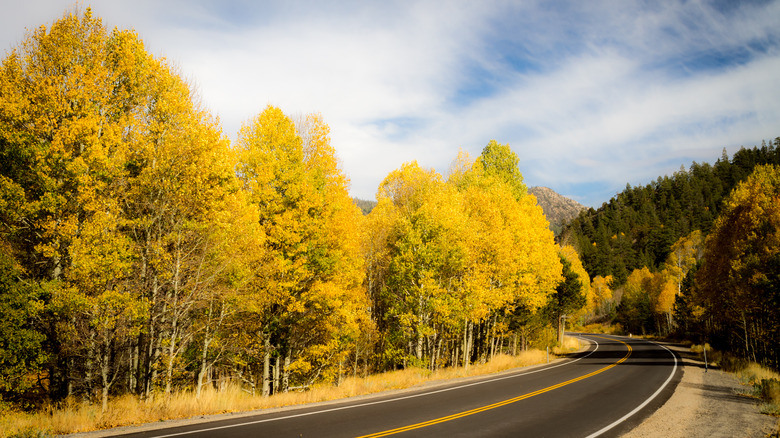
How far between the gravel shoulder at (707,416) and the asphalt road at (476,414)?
1.57 feet

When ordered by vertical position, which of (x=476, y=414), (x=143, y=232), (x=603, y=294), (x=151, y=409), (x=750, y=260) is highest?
(x=143, y=232)

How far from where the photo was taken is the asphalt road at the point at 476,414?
A: 9.94 m

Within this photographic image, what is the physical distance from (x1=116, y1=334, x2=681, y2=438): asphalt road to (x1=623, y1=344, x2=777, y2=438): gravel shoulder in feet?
1.57

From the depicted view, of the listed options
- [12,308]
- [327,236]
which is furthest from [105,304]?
[327,236]

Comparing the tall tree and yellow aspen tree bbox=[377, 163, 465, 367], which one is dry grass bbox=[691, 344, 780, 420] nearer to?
the tall tree

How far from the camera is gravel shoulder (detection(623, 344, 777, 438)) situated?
10695mm

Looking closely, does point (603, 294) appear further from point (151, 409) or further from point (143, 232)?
point (151, 409)

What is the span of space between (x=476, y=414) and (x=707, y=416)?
A: 7.50 meters

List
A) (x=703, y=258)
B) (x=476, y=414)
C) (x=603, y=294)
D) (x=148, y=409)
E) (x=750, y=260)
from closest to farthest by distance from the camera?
(x=148, y=409) → (x=476, y=414) → (x=750, y=260) → (x=703, y=258) → (x=603, y=294)

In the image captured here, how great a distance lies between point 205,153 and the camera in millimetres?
15062

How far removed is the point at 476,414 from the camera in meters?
12.3

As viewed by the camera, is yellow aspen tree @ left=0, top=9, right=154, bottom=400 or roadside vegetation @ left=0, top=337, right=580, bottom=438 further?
yellow aspen tree @ left=0, top=9, right=154, bottom=400

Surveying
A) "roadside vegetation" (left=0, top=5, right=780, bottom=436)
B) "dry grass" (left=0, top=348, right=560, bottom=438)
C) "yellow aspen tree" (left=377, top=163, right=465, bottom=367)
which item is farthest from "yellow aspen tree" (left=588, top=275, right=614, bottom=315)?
"dry grass" (left=0, top=348, right=560, bottom=438)

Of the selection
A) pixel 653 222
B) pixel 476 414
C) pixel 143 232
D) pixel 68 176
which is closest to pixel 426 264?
pixel 476 414
